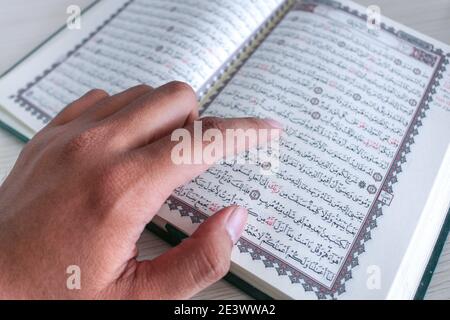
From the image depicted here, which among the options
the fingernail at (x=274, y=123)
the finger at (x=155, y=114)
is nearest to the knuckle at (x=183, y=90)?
the finger at (x=155, y=114)

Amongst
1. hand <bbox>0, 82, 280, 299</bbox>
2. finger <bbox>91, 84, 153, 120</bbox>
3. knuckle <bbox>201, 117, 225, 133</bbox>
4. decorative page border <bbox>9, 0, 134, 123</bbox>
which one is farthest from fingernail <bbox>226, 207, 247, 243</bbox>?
decorative page border <bbox>9, 0, 134, 123</bbox>

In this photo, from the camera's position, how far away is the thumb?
0.47 meters

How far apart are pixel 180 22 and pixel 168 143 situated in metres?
0.31

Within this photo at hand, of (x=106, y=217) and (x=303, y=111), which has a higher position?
(x=303, y=111)

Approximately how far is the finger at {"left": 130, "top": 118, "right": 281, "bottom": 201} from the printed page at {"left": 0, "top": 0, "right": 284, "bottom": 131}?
5.5 inches

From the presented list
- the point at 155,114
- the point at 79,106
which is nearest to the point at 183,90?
the point at 155,114

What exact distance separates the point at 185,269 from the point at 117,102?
26cm

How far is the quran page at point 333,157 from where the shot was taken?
533mm

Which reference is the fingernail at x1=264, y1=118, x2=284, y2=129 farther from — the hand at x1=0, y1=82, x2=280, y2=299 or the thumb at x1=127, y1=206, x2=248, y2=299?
the thumb at x1=127, y1=206, x2=248, y2=299

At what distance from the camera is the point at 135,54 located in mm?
738

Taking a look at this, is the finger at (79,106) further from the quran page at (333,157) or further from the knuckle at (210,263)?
the knuckle at (210,263)

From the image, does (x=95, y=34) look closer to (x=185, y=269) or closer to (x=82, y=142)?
(x=82, y=142)
